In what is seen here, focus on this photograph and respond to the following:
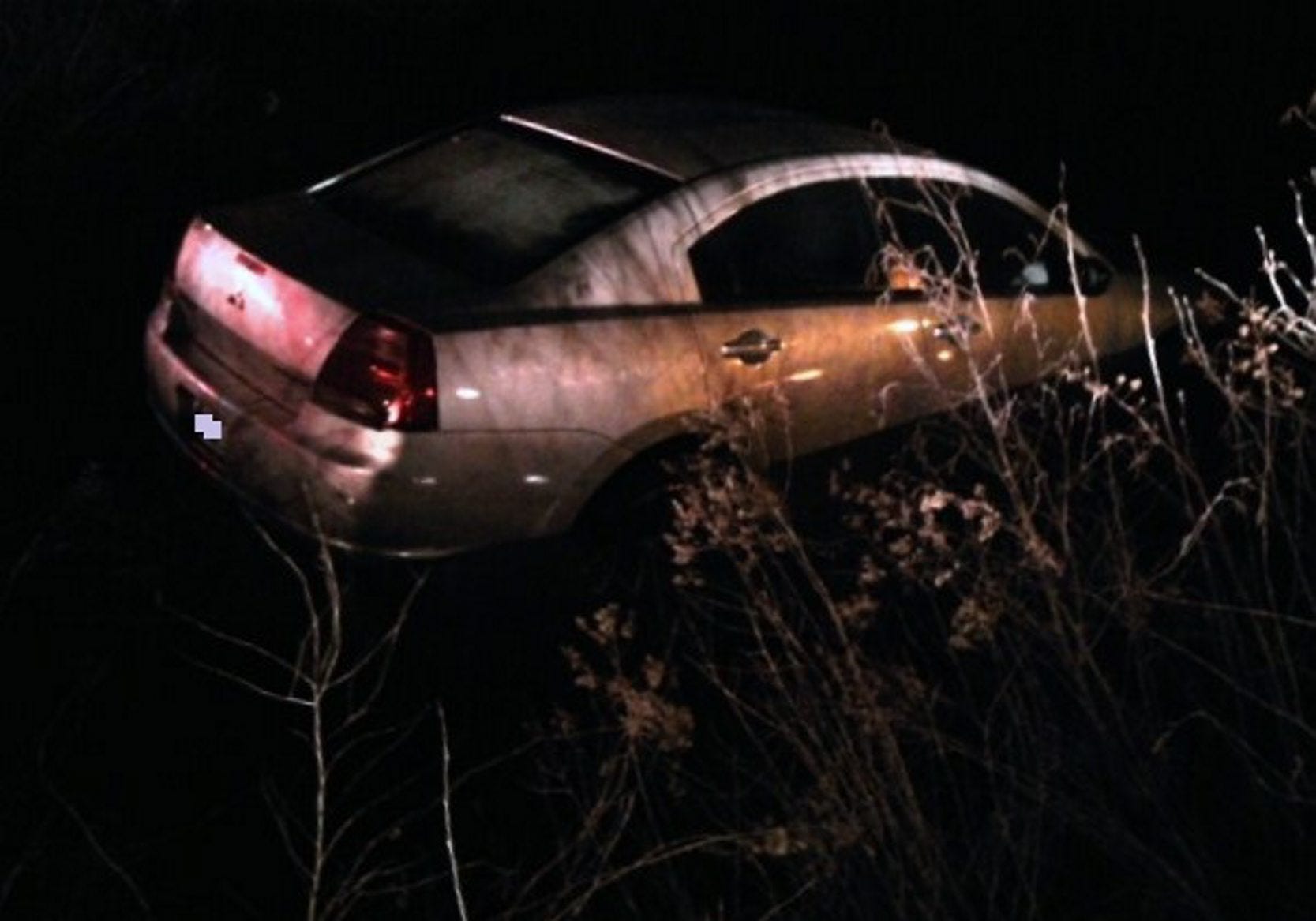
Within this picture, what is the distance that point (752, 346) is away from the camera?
18.4 ft

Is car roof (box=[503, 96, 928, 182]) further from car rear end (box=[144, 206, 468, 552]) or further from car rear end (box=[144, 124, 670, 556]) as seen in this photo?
car rear end (box=[144, 206, 468, 552])

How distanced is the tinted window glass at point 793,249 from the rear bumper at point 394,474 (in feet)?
2.21

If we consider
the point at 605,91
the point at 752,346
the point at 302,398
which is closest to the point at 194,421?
the point at 302,398

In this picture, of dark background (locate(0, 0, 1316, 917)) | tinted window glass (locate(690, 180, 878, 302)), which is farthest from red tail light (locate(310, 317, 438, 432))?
tinted window glass (locate(690, 180, 878, 302))

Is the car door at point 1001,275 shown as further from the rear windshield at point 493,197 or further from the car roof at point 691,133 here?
the rear windshield at point 493,197

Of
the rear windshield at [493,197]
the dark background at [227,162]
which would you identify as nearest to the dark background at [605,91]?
the dark background at [227,162]

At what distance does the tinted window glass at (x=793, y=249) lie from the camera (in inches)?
222

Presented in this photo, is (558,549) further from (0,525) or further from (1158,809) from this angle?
(1158,809)

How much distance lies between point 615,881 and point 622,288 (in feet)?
5.96

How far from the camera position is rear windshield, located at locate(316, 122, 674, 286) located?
17.7 ft

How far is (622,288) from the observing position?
537 centimetres

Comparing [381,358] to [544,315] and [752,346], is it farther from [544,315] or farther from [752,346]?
[752,346]

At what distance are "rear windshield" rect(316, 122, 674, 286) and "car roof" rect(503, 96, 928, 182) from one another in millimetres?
77

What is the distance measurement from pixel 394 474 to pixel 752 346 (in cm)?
120
